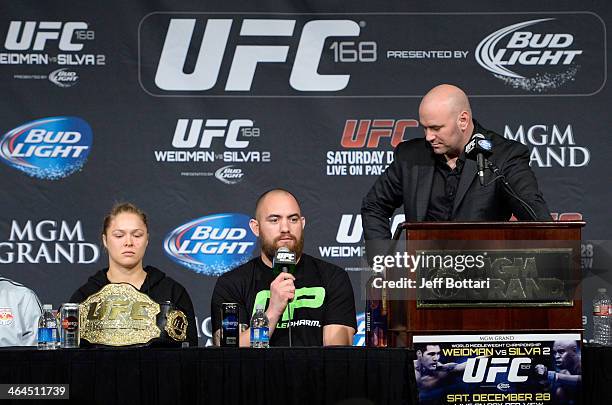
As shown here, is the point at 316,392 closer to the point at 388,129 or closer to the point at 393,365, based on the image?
the point at 393,365

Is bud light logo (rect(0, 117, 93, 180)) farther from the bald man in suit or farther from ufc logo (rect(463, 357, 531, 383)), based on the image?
ufc logo (rect(463, 357, 531, 383))

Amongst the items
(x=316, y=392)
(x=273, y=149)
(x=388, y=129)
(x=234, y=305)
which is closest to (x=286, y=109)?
(x=273, y=149)

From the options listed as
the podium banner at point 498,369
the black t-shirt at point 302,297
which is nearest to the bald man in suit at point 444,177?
the black t-shirt at point 302,297

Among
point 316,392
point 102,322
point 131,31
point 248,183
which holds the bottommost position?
point 316,392

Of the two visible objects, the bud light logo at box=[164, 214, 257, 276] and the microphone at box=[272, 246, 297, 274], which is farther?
the bud light logo at box=[164, 214, 257, 276]

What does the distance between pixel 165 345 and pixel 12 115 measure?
273 centimetres

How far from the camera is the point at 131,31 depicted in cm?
568

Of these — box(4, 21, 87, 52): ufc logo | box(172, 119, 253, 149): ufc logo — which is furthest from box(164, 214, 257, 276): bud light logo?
box(4, 21, 87, 52): ufc logo

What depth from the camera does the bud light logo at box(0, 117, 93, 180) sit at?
5.64 m

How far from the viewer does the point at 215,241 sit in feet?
18.7

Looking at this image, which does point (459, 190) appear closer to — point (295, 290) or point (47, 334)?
point (295, 290)

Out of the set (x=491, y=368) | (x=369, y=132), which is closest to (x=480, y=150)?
(x=491, y=368)

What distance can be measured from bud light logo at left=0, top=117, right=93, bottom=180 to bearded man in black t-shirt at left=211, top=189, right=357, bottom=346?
70.6 inches

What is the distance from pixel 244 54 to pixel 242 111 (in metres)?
0.33
